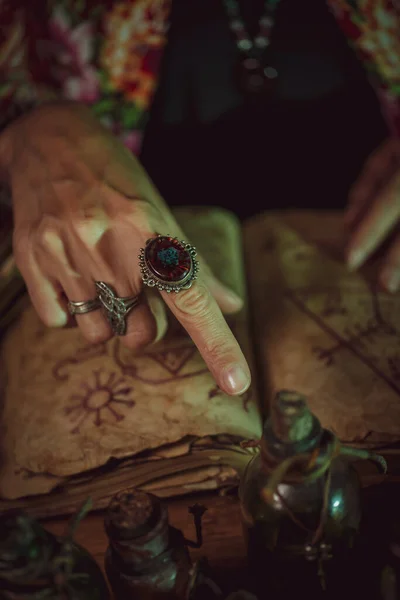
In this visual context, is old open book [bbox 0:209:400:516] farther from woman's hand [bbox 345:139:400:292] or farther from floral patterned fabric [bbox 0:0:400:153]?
floral patterned fabric [bbox 0:0:400:153]

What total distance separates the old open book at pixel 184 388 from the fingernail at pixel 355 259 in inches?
0.6

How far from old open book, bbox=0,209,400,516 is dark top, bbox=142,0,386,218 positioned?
44 cm

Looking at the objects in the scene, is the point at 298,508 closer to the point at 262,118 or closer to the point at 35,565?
the point at 35,565

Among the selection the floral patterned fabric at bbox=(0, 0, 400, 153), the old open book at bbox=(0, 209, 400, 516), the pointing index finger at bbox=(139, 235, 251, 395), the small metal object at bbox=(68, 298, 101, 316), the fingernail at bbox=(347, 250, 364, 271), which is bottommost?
the fingernail at bbox=(347, 250, 364, 271)

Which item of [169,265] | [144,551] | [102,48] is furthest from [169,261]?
[102,48]

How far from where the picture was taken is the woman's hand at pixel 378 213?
1101 millimetres

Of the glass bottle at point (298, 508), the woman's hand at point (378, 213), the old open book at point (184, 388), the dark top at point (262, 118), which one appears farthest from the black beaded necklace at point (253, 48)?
the glass bottle at point (298, 508)

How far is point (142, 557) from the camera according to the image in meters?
0.57

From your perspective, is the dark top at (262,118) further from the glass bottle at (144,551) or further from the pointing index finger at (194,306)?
the glass bottle at (144,551)

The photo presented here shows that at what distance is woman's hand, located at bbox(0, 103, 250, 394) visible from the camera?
0.92 metres

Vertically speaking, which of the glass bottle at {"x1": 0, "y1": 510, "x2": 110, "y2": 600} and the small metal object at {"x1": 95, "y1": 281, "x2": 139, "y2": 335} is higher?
the glass bottle at {"x1": 0, "y1": 510, "x2": 110, "y2": 600}

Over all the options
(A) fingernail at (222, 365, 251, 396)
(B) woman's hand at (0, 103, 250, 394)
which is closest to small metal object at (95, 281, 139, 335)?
(B) woman's hand at (0, 103, 250, 394)

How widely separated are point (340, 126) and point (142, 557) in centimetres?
125

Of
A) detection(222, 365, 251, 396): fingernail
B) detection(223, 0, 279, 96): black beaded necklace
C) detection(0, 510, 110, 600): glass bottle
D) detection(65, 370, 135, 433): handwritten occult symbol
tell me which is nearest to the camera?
detection(0, 510, 110, 600): glass bottle
